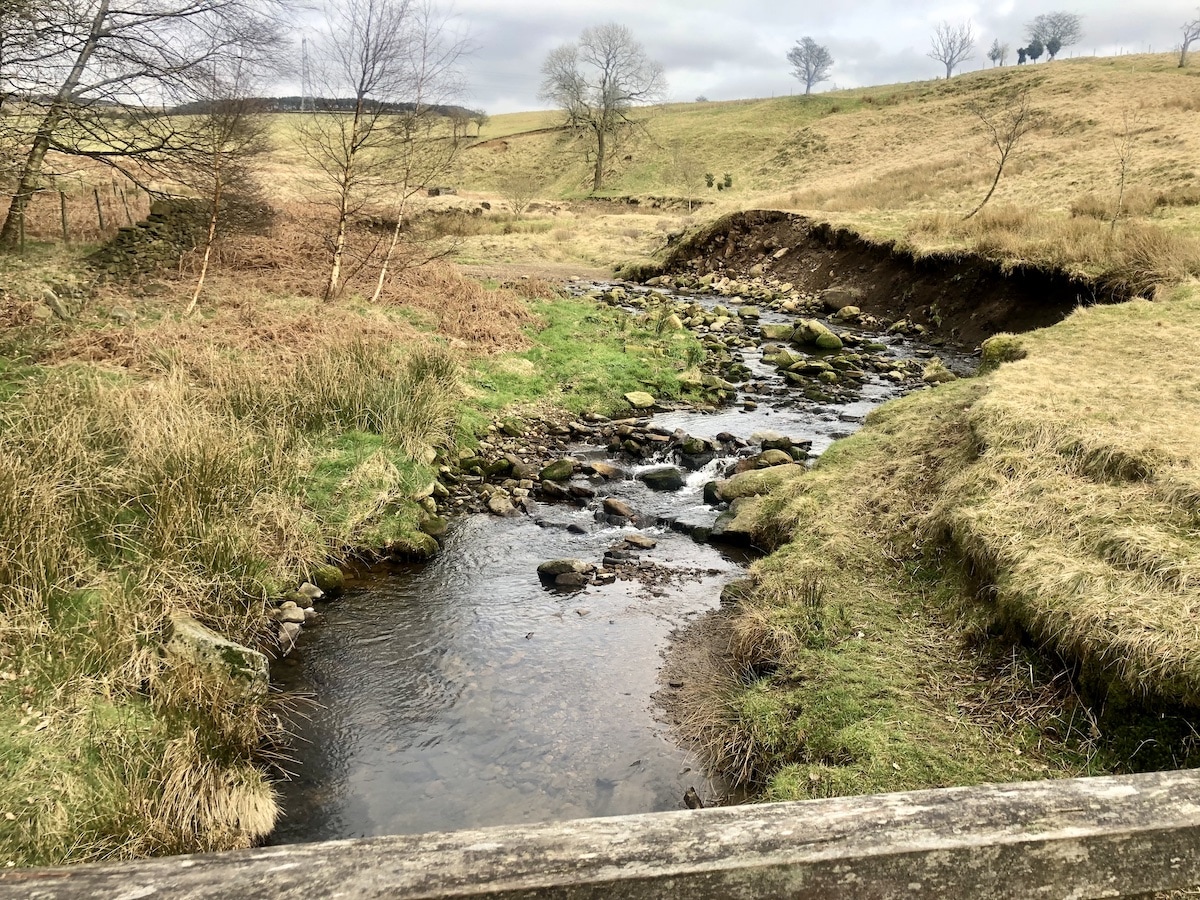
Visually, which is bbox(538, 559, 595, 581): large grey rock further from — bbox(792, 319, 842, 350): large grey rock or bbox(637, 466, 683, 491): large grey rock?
bbox(792, 319, 842, 350): large grey rock

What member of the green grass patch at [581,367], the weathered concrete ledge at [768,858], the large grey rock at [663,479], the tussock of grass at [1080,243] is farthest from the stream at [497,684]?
the tussock of grass at [1080,243]

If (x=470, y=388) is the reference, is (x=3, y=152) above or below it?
above

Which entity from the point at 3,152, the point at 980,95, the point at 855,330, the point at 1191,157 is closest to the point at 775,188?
the point at 980,95

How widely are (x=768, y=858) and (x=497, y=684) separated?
439 cm

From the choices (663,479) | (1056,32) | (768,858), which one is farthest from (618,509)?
(1056,32)

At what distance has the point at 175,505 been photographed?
627cm

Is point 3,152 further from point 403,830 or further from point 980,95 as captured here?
point 980,95

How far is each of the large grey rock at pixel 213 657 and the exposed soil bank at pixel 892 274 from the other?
54.1 feet

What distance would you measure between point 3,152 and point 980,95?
61.5 m

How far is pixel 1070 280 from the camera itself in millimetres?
16469

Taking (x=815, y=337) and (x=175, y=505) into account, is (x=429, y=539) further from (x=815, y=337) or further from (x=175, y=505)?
(x=815, y=337)

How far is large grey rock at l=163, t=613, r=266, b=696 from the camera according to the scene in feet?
16.3

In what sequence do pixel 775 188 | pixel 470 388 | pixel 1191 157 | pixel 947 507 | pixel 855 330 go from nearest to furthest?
pixel 947 507 < pixel 470 388 < pixel 855 330 < pixel 1191 157 < pixel 775 188

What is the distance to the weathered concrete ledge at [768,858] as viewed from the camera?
5.71ft
